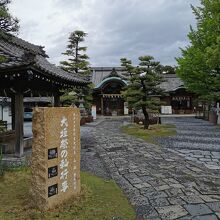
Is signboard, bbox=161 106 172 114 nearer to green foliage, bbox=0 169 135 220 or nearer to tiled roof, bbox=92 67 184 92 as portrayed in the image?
tiled roof, bbox=92 67 184 92

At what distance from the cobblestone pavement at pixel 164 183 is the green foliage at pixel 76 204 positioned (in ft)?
1.07

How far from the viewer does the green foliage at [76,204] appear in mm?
5273

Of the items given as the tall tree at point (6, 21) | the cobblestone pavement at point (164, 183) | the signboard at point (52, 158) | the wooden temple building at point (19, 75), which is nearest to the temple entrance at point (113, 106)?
the wooden temple building at point (19, 75)

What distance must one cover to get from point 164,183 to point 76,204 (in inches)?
98.9

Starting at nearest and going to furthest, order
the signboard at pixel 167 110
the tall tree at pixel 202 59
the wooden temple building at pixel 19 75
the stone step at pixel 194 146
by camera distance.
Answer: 1. the wooden temple building at pixel 19 75
2. the stone step at pixel 194 146
3. the tall tree at pixel 202 59
4. the signboard at pixel 167 110

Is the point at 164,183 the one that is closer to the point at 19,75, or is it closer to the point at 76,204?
the point at 76,204

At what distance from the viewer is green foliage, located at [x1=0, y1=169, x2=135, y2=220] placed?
5273 millimetres

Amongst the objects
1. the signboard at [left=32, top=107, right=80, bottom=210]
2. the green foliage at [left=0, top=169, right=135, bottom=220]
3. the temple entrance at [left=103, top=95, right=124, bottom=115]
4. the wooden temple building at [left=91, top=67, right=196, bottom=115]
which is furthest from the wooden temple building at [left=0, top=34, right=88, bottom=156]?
the temple entrance at [left=103, top=95, right=124, bottom=115]

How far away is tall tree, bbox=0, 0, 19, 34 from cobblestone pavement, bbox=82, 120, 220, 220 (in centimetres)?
470

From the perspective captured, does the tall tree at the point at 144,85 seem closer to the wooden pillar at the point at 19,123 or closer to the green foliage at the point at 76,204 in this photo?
the wooden pillar at the point at 19,123

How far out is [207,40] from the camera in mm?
23219

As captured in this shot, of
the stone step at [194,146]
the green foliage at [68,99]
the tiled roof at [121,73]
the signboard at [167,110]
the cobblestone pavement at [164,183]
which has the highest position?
the tiled roof at [121,73]

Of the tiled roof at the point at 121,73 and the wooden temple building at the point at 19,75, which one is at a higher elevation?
the tiled roof at the point at 121,73

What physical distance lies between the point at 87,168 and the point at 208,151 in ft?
19.3
